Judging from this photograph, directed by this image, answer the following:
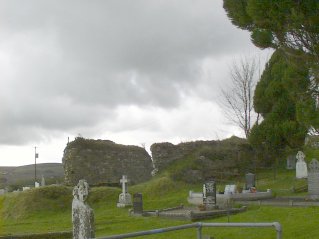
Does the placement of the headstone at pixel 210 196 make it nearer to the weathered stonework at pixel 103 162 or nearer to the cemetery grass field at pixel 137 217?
the cemetery grass field at pixel 137 217

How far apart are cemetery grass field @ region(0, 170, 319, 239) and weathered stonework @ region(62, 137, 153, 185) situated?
4.47 meters

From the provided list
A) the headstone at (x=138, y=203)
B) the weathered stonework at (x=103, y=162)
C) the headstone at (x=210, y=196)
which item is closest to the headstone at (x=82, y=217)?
the headstone at (x=210, y=196)

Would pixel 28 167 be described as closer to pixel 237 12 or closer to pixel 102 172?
pixel 102 172

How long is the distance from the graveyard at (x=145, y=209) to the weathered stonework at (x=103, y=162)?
14.1 feet

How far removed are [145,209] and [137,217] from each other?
10.4 ft

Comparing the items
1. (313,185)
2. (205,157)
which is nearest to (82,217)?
(313,185)

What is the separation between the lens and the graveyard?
1439cm

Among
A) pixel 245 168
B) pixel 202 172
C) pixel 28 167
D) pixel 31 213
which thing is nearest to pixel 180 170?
pixel 202 172

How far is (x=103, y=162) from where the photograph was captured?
35.2 m

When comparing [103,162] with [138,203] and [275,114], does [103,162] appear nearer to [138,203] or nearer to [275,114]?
[275,114]

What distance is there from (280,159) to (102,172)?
1131cm

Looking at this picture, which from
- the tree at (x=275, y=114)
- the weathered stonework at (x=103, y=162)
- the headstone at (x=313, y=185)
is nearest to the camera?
the headstone at (x=313, y=185)

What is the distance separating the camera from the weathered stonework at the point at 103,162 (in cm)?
3422

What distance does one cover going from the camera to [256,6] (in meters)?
11.9
